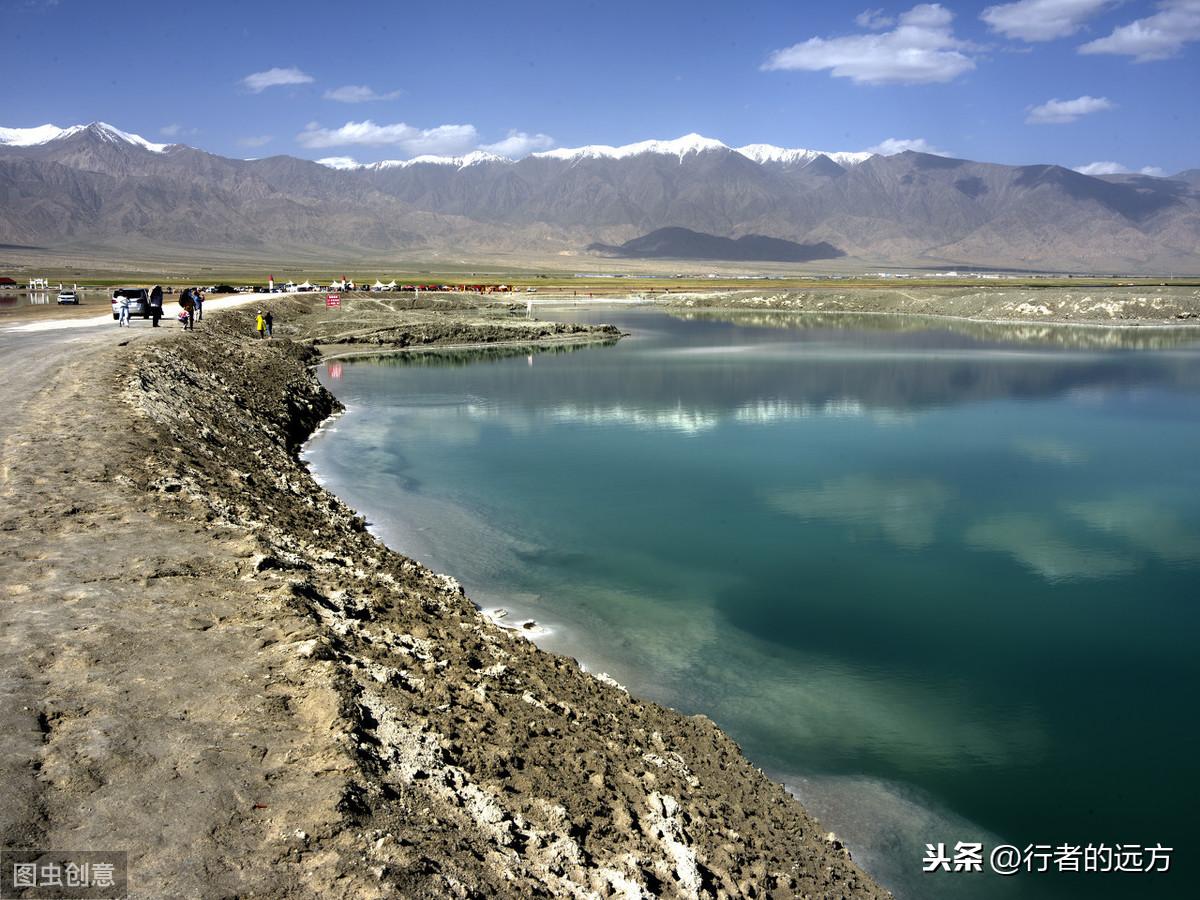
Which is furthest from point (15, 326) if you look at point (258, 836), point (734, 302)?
point (734, 302)

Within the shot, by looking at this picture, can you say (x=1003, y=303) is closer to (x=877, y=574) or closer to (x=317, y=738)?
(x=877, y=574)

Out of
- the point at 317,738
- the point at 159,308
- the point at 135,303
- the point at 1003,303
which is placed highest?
the point at 1003,303

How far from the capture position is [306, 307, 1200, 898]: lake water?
971cm

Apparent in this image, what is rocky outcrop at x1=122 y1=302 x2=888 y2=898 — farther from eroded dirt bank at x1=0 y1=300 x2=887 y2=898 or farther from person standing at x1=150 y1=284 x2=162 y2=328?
person standing at x1=150 y1=284 x2=162 y2=328

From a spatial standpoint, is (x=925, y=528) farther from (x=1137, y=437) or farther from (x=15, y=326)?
(x=15, y=326)

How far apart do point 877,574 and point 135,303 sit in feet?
115

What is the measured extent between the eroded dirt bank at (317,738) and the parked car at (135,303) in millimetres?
28476

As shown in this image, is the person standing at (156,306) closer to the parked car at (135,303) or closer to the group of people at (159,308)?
the group of people at (159,308)

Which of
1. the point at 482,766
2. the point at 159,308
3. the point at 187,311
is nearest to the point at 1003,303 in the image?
the point at 187,311

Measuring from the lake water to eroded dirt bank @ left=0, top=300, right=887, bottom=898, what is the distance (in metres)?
1.60

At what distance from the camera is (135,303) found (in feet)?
128

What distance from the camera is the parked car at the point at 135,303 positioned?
38531 millimetres

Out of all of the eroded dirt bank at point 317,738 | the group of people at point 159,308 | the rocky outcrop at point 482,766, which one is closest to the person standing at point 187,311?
the group of people at point 159,308

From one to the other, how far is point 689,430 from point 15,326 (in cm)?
2771
